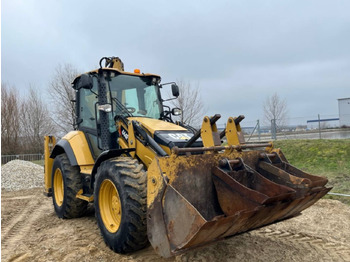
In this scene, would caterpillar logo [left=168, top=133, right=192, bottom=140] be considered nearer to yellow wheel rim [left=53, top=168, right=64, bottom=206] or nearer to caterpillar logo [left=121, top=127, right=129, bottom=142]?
caterpillar logo [left=121, top=127, right=129, bottom=142]

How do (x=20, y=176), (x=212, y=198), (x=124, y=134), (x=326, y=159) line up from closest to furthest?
(x=212, y=198)
(x=124, y=134)
(x=326, y=159)
(x=20, y=176)

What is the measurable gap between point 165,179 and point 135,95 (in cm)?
293

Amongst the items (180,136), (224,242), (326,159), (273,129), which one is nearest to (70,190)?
(180,136)

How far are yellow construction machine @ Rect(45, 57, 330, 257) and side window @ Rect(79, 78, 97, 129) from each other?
0.14ft

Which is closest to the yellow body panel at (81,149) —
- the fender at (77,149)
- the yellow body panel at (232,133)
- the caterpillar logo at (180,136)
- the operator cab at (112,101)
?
the fender at (77,149)

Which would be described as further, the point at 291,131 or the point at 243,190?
the point at 291,131

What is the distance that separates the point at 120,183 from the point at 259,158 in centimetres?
199

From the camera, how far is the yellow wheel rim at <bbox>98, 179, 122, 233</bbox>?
422cm

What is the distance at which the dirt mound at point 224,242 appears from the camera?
3875mm

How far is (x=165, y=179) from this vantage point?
3.27m

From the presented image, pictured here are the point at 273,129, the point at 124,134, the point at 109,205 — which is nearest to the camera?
the point at 109,205

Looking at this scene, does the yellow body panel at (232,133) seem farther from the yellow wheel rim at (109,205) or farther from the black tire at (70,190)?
the black tire at (70,190)

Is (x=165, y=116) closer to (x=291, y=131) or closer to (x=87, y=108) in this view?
(x=87, y=108)

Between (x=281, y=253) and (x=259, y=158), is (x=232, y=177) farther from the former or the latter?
(x=281, y=253)
